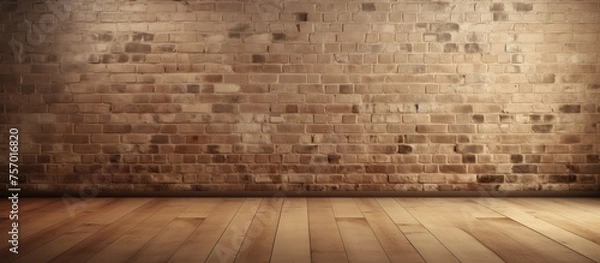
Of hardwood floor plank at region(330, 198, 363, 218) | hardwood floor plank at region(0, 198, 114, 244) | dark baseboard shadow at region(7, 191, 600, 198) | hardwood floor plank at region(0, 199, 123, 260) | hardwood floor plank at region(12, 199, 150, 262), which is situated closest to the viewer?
hardwood floor plank at region(12, 199, 150, 262)

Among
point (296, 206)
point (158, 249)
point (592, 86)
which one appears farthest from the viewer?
point (592, 86)

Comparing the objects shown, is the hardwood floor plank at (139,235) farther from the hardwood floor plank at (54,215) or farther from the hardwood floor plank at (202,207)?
the hardwood floor plank at (54,215)

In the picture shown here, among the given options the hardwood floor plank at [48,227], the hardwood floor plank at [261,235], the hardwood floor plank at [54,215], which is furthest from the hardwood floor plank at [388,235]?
the hardwood floor plank at [54,215]

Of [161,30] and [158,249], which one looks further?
[161,30]

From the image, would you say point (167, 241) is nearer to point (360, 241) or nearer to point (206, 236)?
point (206, 236)

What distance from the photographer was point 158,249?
2.71 m

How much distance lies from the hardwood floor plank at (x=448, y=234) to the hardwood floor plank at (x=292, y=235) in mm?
753

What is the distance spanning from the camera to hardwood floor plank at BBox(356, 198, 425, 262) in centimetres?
255

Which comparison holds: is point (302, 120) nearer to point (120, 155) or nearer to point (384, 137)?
point (384, 137)

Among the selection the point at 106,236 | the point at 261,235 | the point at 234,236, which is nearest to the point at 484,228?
the point at 261,235

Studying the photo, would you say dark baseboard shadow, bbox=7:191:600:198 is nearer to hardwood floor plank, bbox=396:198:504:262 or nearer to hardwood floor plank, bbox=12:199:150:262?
hardwood floor plank, bbox=396:198:504:262

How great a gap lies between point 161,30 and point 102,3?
1.94 ft

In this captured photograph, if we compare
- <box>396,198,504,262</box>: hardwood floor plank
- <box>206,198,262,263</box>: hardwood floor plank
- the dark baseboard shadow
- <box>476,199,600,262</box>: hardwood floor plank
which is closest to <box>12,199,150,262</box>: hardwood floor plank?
the dark baseboard shadow

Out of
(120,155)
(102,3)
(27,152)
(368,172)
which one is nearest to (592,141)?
(368,172)
